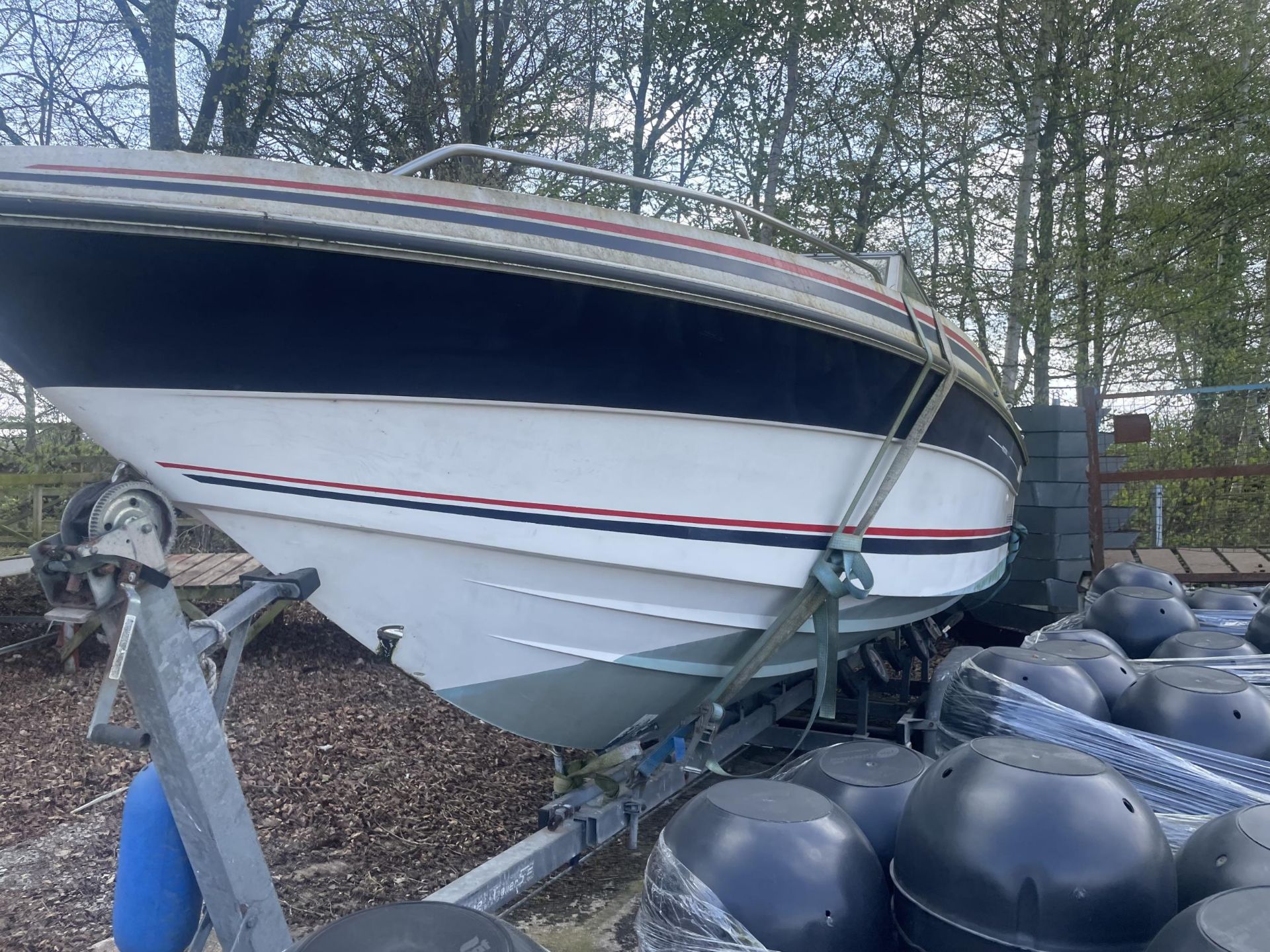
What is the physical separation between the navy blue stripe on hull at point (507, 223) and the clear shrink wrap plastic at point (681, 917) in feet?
4.79

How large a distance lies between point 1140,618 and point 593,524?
3.32m

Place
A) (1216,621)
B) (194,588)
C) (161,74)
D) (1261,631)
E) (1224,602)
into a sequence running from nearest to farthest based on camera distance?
(1261,631)
(1216,621)
(1224,602)
(194,588)
(161,74)

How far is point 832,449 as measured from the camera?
9.57 feet

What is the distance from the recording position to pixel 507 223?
2184 millimetres

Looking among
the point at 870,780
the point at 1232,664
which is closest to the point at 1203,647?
the point at 1232,664

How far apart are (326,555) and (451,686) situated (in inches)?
20.6

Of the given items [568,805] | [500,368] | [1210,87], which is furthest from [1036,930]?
[1210,87]

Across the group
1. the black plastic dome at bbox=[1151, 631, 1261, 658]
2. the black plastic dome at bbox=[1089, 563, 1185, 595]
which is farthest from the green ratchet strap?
the black plastic dome at bbox=[1089, 563, 1185, 595]

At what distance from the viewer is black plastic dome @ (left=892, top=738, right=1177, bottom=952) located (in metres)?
1.77

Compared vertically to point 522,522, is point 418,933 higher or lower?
lower

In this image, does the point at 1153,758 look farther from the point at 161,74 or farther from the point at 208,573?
the point at 161,74

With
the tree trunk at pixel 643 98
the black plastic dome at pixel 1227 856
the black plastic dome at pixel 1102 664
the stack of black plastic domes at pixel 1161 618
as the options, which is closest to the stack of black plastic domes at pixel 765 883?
the black plastic dome at pixel 1227 856

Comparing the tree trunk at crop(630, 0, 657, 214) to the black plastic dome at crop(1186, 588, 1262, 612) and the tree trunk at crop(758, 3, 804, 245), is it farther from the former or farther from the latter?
the black plastic dome at crop(1186, 588, 1262, 612)

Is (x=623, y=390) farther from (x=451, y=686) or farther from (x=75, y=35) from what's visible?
(x=75, y=35)
